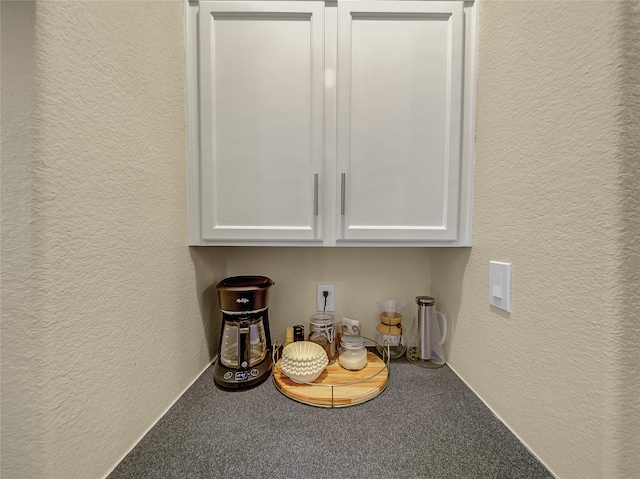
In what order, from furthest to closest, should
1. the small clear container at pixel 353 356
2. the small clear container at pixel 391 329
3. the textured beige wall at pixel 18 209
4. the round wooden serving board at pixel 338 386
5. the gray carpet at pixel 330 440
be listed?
the small clear container at pixel 391 329, the small clear container at pixel 353 356, the round wooden serving board at pixel 338 386, the gray carpet at pixel 330 440, the textured beige wall at pixel 18 209

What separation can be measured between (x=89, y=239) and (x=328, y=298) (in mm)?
843

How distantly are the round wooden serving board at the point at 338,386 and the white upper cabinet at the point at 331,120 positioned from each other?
481 mm

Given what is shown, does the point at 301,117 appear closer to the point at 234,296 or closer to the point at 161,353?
the point at 234,296

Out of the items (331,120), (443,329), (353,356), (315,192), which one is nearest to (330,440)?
(353,356)

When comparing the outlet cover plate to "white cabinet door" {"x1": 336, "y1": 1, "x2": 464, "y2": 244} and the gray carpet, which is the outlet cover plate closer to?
"white cabinet door" {"x1": 336, "y1": 1, "x2": 464, "y2": 244}

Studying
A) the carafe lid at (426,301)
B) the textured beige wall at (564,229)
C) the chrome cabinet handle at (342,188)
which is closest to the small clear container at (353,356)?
the carafe lid at (426,301)

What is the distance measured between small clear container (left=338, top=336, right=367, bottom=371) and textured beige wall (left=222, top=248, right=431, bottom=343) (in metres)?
0.20

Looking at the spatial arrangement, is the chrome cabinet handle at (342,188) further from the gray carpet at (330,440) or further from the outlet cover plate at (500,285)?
the gray carpet at (330,440)

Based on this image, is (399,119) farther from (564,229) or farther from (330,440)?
(330,440)

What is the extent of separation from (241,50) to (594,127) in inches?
36.9

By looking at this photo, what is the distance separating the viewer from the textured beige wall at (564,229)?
41cm

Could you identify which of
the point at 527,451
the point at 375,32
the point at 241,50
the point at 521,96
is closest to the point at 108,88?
the point at 241,50

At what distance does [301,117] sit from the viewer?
819 millimetres

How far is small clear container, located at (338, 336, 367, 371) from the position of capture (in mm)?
911
